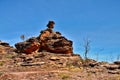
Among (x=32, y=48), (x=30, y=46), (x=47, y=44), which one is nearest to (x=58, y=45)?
(x=47, y=44)

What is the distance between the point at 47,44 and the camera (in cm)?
4325

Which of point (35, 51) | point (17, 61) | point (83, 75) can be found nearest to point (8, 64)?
point (17, 61)

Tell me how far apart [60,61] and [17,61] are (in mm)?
5292

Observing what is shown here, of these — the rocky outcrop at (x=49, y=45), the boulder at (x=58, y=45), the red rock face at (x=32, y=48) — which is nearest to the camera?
the boulder at (x=58, y=45)

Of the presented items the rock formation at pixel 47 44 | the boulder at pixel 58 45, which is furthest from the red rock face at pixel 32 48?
the boulder at pixel 58 45

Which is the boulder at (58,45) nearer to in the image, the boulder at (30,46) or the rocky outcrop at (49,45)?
the rocky outcrop at (49,45)

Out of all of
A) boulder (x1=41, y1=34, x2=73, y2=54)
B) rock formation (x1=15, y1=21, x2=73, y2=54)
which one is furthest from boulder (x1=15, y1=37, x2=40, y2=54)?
boulder (x1=41, y1=34, x2=73, y2=54)

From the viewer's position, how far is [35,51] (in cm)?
4316

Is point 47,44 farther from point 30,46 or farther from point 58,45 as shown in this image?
point 30,46

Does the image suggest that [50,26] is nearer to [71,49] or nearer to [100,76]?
[71,49]

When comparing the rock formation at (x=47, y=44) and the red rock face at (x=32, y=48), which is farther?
the red rock face at (x=32, y=48)

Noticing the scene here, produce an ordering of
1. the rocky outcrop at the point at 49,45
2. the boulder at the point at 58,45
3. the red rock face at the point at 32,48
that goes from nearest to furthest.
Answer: the boulder at the point at 58,45 → the rocky outcrop at the point at 49,45 → the red rock face at the point at 32,48

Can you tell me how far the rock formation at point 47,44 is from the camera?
138 ft

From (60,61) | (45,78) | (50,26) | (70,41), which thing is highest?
(50,26)
